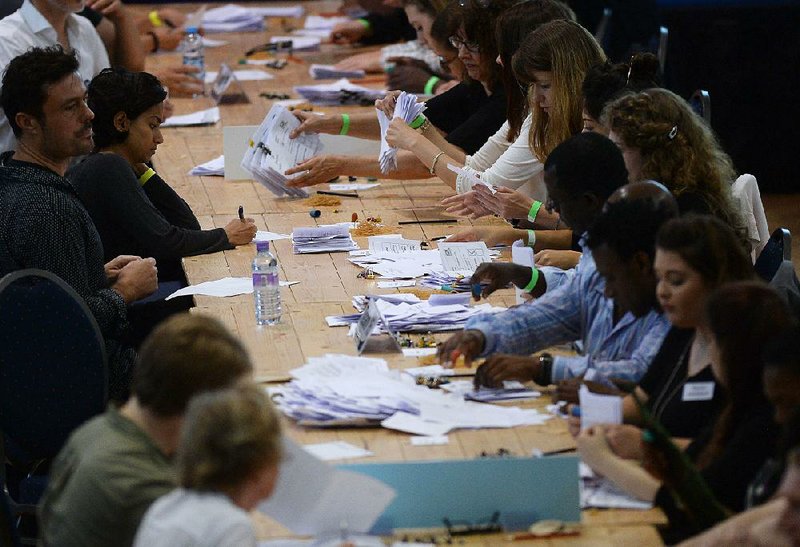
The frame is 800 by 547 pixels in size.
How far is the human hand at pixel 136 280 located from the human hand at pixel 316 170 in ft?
3.18

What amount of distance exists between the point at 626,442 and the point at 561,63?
6.75ft

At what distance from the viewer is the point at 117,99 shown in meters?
4.59

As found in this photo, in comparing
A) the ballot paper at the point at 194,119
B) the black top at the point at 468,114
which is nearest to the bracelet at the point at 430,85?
the black top at the point at 468,114

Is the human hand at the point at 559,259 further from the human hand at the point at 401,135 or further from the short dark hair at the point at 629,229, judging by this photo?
the human hand at the point at 401,135

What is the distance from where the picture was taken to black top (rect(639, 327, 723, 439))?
2.77m

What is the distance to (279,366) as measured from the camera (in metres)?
3.39

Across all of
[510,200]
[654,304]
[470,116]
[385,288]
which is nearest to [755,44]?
[470,116]

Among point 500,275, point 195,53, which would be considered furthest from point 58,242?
point 195,53

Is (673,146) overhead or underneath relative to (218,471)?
underneath

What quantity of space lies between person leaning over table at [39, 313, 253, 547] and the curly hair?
1.62 metres

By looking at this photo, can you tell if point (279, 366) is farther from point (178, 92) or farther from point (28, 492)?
point (178, 92)

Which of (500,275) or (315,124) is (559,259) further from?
(315,124)

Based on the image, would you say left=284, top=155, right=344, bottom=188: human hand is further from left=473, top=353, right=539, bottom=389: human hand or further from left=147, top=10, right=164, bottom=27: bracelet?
left=147, top=10, right=164, bottom=27: bracelet

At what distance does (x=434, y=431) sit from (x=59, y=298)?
108cm
